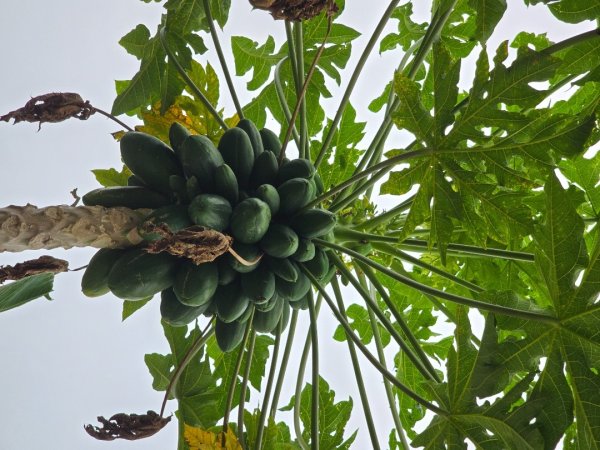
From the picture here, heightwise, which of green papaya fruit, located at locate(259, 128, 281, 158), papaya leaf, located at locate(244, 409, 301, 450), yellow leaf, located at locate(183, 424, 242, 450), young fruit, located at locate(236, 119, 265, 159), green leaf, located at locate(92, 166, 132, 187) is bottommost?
yellow leaf, located at locate(183, 424, 242, 450)

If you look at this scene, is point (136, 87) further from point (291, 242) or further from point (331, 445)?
point (331, 445)

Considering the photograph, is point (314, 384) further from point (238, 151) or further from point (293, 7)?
point (293, 7)

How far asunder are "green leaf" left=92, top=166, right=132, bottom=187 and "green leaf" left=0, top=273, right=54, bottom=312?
45 centimetres

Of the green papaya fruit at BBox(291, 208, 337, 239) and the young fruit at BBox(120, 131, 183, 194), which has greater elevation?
the young fruit at BBox(120, 131, 183, 194)

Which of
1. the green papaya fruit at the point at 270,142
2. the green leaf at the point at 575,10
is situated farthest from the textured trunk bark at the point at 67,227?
the green leaf at the point at 575,10

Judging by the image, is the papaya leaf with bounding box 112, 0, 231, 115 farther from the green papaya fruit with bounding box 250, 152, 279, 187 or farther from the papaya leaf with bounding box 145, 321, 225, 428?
the papaya leaf with bounding box 145, 321, 225, 428

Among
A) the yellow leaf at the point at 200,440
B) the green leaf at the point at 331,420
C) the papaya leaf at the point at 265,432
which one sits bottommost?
the yellow leaf at the point at 200,440

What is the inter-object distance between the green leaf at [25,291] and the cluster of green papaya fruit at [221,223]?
0.75ft

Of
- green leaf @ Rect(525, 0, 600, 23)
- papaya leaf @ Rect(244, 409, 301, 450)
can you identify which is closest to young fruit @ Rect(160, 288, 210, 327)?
papaya leaf @ Rect(244, 409, 301, 450)

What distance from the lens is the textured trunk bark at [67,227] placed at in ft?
3.25

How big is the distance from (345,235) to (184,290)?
0.62 m

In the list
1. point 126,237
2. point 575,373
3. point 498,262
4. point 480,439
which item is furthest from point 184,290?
point 498,262

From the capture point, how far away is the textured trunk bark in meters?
A: 0.99

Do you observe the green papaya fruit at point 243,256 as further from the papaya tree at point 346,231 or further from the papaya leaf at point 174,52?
the papaya leaf at point 174,52
